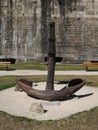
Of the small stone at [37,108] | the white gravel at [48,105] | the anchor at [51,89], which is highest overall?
the anchor at [51,89]

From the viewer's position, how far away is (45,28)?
25828mm

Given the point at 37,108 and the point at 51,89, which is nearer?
the point at 37,108

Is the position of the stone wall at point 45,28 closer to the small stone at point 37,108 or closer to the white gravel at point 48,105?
the white gravel at point 48,105

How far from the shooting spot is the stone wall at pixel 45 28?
25766 millimetres

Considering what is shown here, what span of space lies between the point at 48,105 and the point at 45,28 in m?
14.9

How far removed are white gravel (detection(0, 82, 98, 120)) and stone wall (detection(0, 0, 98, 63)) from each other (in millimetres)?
12756

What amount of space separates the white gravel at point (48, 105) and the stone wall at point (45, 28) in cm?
1276

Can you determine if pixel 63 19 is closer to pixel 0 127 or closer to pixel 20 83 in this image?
pixel 20 83

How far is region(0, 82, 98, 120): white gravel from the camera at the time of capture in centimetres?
1043

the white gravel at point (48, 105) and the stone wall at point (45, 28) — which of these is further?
the stone wall at point (45, 28)

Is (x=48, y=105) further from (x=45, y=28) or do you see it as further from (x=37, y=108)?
(x=45, y=28)

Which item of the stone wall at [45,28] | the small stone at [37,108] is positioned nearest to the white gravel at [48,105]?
the small stone at [37,108]

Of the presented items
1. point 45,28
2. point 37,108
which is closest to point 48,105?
point 37,108

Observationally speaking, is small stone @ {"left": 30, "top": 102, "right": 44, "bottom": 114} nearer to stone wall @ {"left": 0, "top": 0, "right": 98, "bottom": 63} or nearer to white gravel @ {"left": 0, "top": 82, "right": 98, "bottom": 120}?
white gravel @ {"left": 0, "top": 82, "right": 98, "bottom": 120}
